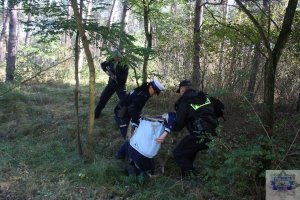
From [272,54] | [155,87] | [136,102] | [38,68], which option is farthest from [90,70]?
[38,68]

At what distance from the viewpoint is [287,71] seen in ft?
28.1

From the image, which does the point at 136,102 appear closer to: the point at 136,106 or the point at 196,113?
the point at 136,106

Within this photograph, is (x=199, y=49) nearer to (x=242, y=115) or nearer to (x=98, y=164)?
(x=242, y=115)

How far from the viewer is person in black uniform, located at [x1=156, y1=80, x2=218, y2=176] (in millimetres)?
5844

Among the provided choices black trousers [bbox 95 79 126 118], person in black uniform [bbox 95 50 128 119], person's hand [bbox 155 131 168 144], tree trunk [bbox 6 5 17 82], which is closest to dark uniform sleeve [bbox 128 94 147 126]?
person's hand [bbox 155 131 168 144]

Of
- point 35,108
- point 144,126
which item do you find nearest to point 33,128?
point 35,108

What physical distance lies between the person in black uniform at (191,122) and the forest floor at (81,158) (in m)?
0.29

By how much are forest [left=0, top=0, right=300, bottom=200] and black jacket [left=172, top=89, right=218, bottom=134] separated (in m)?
0.43

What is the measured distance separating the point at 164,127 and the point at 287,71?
3.98m

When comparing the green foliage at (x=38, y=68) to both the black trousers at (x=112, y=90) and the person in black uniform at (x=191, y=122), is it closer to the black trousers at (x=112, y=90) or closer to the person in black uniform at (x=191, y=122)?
the black trousers at (x=112, y=90)

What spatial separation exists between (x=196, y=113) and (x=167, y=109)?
295cm

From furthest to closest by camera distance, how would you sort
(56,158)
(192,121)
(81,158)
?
(56,158) < (81,158) < (192,121)

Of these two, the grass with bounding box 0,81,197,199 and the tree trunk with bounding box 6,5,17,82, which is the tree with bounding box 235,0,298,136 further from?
→ the tree trunk with bounding box 6,5,17,82

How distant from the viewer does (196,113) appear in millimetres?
5879
